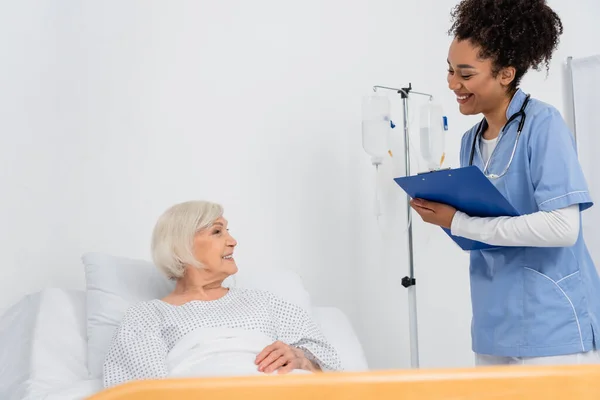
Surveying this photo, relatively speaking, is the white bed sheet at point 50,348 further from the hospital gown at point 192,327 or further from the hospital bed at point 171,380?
the hospital gown at point 192,327

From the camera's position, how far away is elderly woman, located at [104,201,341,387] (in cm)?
170

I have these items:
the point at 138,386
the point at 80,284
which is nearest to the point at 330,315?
the point at 80,284

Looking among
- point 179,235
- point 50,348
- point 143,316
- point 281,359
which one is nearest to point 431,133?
point 179,235

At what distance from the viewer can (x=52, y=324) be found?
6.27ft

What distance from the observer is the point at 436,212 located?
1722 millimetres

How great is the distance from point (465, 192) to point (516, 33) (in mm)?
394

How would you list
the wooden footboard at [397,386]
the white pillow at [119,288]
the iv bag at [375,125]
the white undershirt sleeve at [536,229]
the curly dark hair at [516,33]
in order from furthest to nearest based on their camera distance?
the iv bag at [375,125], the white pillow at [119,288], the curly dark hair at [516,33], the white undershirt sleeve at [536,229], the wooden footboard at [397,386]

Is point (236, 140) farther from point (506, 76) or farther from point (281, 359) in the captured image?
point (506, 76)

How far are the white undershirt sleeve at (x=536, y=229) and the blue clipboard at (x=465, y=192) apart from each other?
4 centimetres

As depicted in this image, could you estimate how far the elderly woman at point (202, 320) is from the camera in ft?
5.57

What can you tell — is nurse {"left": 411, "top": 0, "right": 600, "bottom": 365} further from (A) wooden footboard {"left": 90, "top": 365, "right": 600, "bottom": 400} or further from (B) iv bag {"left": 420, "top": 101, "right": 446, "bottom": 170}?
(B) iv bag {"left": 420, "top": 101, "right": 446, "bottom": 170}

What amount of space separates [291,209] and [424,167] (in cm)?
66

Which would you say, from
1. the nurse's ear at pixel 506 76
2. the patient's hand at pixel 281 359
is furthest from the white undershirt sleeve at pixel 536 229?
the patient's hand at pixel 281 359

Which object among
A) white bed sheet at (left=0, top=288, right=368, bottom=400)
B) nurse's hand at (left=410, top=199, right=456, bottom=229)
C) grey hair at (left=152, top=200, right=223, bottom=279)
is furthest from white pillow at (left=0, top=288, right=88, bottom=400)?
nurse's hand at (left=410, top=199, right=456, bottom=229)
